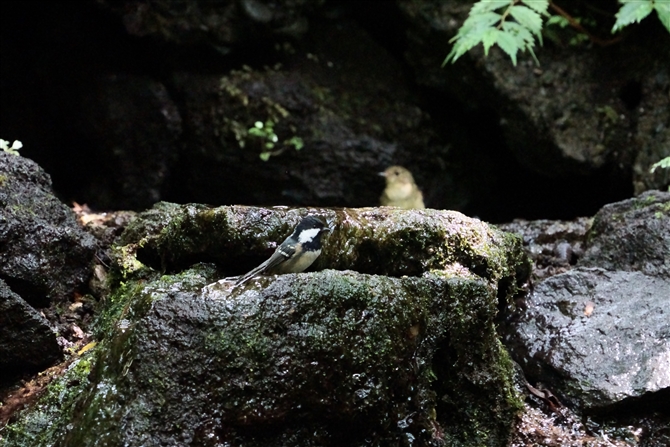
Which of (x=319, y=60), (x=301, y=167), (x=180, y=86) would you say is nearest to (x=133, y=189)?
(x=180, y=86)

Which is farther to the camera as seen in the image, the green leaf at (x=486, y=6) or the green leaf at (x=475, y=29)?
the green leaf at (x=486, y=6)

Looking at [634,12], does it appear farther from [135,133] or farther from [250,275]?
[135,133]

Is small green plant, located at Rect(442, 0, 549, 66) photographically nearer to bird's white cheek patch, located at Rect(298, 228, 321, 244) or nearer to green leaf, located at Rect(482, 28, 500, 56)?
green leaf, located at Rect(482, 28, 500, 56)

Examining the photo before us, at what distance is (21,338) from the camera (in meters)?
2.97

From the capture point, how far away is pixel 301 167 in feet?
23.5

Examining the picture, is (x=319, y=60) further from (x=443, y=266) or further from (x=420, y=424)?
(x=420, y=424)

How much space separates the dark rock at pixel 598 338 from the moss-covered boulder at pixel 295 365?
0.44 m

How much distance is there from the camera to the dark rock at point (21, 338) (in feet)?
9.51

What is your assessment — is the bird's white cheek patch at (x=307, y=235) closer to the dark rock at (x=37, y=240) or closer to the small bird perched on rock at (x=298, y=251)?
the small bird perched on rock at (x=298, y=251)

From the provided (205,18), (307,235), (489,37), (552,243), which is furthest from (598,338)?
(205,18)

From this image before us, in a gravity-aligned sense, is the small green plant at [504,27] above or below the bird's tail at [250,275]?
above

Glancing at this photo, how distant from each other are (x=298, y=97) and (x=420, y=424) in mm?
5320

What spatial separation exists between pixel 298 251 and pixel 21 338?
144 centimetres

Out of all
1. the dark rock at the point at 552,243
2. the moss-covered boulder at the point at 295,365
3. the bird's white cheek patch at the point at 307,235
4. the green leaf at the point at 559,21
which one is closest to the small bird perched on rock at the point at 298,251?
the bird's white cheek patch at the point at 307,235
